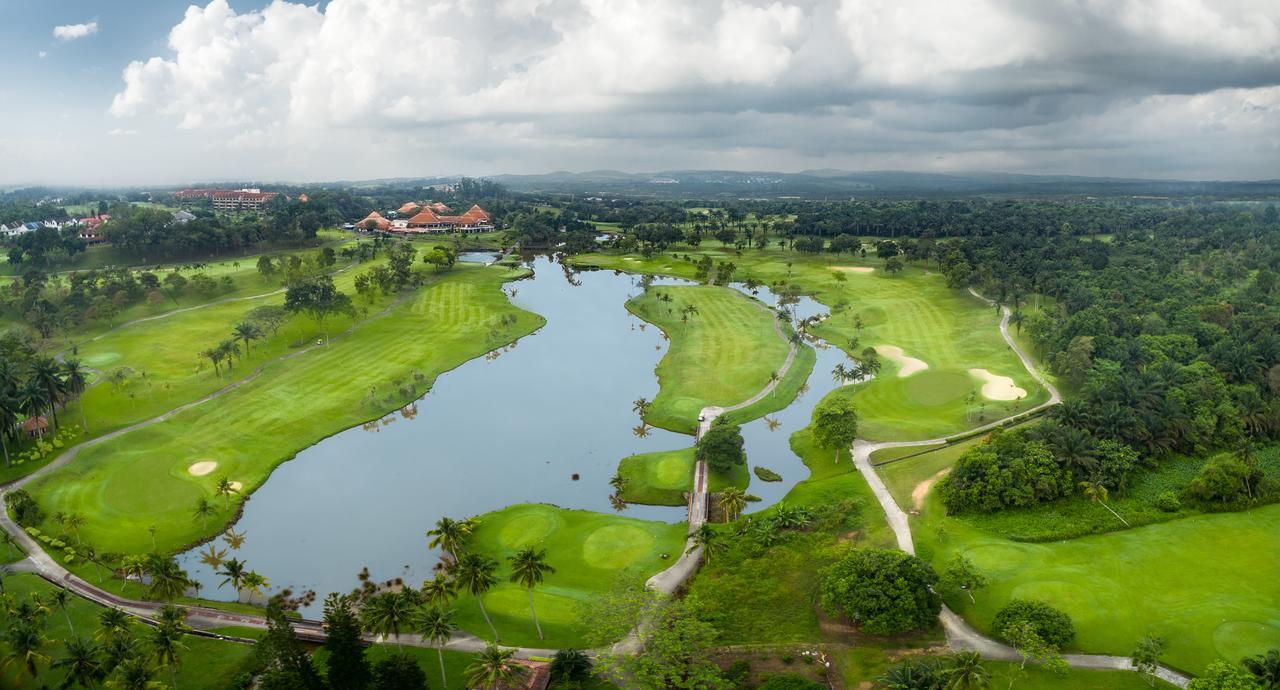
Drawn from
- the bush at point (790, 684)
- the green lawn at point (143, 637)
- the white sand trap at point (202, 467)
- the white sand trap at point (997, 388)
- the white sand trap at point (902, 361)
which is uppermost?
the white sand trap at point (902, 361)

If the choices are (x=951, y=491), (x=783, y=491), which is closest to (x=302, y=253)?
(x=783, y=491)

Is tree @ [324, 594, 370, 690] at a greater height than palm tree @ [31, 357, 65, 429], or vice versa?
palm tree @ [31, 357, 65, 429]

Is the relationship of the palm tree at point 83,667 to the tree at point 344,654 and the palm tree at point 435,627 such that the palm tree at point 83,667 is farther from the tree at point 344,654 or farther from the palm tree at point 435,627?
the palm tree at point 435,627

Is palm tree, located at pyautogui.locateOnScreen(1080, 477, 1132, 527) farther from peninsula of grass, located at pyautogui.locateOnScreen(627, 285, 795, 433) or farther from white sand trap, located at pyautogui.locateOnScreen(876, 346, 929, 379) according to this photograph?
peninsula of grass, located at pyautogui.locateOnScreen(627, 285, 795, 433)

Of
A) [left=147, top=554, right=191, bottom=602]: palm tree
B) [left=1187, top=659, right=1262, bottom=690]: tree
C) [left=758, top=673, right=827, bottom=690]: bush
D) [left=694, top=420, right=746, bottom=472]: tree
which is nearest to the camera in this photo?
[left=1187, top=659, right=1262, bottom=690]: tree

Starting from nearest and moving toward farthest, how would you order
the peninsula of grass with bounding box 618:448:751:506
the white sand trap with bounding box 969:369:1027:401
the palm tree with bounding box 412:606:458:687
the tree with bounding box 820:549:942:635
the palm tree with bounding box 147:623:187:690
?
1. the palm tree with bounding box 147:623:187:690
2. the palm tree with bounding box 412:606:458:687
3. the tree with bounding box 820:549:942:635
4. the peninsula of grass with bounding box 618:448:751:506
5. the white sand trap with bounding box 969:369:1027:401

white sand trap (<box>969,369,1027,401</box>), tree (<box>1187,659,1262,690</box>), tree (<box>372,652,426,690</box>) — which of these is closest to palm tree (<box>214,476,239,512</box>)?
tree (<box>372,652,426,690</box>)

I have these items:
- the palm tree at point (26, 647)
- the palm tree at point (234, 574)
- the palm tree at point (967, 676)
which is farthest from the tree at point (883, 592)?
the palm tree at point (26, 647)
